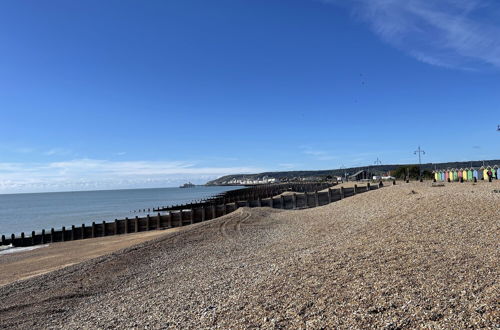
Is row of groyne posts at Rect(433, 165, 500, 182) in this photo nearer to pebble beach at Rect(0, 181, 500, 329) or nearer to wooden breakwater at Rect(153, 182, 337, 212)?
wooden breakwater at Rect(153, 182, 337, 212)

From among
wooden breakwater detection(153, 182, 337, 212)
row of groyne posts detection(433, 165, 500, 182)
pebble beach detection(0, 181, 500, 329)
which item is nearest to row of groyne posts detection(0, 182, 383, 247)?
pebble beach detection(0, 181, 500, 329)

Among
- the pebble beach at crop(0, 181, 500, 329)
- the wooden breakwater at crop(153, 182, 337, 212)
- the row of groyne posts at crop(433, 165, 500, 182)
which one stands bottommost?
the wooden breakwater at crop(153, 182, 337, 212)

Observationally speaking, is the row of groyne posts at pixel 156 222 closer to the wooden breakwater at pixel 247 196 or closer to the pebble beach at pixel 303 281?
the pebble beach at pixel 303 281

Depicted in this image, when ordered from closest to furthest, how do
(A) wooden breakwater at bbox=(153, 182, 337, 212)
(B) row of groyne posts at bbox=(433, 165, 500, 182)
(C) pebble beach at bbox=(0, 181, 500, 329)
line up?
1. (C) pebble beach at bbox=(0, 181, 500, 329)
2. (B) row of groyne posts at bbox=(433, 165, 500, 182)
3. (A) wooden breakwater at bbox=(153, 182, 337, 212)

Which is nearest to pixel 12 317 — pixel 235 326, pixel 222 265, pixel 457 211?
pixel 222 265

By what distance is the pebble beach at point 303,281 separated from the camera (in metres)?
6.71

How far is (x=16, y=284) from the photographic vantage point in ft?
44.9

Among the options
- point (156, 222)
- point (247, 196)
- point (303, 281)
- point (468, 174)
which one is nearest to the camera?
point (303, 281)

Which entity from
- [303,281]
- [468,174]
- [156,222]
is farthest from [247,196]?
[303,281]

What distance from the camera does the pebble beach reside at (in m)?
6.71

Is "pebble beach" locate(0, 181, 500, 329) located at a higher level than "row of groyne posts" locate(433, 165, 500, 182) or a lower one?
lower

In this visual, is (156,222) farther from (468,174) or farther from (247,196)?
(468,174)

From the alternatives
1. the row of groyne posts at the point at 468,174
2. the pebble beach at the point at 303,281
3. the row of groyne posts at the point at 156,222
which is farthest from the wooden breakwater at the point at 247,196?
the pebble beach at the point at 303,281

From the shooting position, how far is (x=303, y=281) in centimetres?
903
